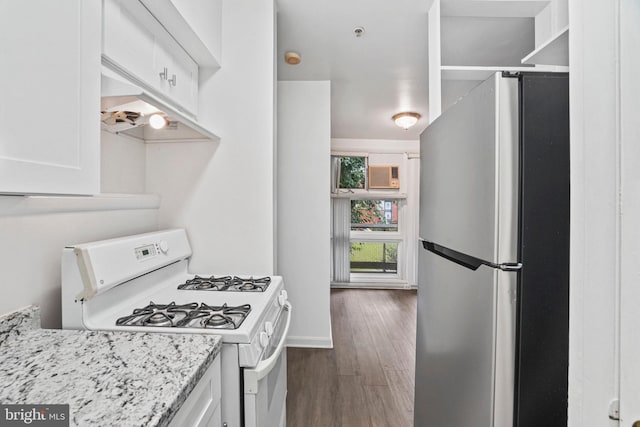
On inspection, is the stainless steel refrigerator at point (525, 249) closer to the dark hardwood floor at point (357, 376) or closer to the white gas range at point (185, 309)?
the white gas range at point (185, 309)

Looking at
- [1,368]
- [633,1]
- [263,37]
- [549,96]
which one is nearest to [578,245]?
[633,1]

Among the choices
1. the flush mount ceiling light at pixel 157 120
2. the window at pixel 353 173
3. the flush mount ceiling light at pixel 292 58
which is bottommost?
the flush mount ceiling light at pixel 157 120

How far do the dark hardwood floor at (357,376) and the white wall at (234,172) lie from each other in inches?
38.2

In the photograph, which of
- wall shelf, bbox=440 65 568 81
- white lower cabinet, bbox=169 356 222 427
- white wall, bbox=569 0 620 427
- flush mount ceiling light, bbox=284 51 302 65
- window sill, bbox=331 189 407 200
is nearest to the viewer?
white wall, bbox=569 0 620 427

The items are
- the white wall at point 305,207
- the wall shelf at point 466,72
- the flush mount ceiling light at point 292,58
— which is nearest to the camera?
the wall shelf at point 466,72

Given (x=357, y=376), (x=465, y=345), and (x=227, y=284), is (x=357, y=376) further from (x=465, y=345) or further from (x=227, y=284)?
(x=465, y=345)

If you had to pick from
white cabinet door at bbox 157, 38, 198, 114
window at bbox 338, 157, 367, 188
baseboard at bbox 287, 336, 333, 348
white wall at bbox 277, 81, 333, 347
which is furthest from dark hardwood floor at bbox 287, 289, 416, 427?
window at bbox 338, 157, 367, 188

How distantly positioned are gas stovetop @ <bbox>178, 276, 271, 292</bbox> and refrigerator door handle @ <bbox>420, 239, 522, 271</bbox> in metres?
0.78

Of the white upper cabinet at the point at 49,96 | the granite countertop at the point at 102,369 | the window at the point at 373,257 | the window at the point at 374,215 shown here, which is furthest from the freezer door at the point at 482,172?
the window at the point at 373,257

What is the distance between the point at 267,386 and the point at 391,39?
220cm

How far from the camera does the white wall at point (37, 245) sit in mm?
972

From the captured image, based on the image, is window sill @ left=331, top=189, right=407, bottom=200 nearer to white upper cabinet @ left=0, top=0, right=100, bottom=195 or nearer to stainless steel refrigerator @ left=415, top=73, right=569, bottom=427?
stainless steel refrigerator @ left=415, top=73, right=569, bottom=427

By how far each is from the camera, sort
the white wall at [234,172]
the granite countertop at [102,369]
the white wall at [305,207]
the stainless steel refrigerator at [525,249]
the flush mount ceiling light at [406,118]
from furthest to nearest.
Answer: the flush mount ceiling light at [406,118] → the white wall at [305,207] → the white wall at [234,172] → the stainless steel refrigerator at [525,249] → the granite countertop at [102,369]

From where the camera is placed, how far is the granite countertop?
0.60 m
